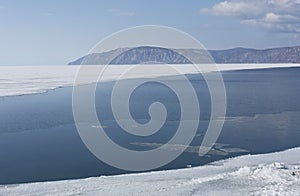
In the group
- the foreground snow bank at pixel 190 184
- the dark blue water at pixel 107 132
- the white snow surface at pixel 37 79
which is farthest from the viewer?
the white snow surface at pixel 37 79

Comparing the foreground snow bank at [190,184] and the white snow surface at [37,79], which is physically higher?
the foreground snow bank at [190,184]

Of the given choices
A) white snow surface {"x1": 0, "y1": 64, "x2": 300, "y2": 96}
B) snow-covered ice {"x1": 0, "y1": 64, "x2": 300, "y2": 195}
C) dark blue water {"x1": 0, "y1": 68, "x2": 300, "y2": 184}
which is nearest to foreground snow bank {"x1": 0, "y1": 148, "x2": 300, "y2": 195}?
snow-covered ice {"x1": 0, "y1": 64, "x2": 300, "y2": 195}

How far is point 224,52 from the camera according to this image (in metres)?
135

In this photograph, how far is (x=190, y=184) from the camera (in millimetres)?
5082

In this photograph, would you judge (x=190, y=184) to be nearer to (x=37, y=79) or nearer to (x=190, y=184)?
(x=190, y=184)

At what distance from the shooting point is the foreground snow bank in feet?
15.6

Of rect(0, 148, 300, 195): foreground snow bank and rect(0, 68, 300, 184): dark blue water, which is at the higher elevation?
rect(0, 148, 300, 195): foreground snow bank

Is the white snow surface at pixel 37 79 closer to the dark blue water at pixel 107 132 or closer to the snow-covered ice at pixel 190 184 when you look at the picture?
the dark blue water at pixel 107 132

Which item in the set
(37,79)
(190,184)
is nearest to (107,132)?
(190,184)

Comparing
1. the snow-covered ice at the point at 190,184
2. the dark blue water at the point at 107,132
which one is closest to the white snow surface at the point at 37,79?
the dark blue water at the point at 107,132

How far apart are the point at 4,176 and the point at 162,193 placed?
8.75 ft

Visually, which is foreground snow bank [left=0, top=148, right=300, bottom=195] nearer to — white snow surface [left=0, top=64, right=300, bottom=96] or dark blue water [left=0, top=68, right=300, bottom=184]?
dark blue water [left=0, top=68, right=300, bottom=184]

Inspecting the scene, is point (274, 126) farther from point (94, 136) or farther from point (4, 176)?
point (4, 176)

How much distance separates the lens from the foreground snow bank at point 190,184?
15.6 ft
